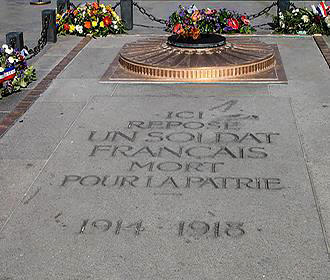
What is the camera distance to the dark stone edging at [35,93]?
837 cm

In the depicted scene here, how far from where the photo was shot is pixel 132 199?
6.17 metres

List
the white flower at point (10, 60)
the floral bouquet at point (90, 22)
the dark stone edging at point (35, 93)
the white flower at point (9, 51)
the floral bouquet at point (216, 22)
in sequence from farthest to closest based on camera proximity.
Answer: the floral bouquet at point (90, 22)
the floral bouquet at point (216, 22)
the white flower at point (9, 51)
the white flower at point (10, 60)
the dark stone edging at point (35, 93)

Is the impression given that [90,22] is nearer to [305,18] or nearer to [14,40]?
[14,40]

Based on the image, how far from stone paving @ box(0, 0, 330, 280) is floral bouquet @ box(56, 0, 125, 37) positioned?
394cm

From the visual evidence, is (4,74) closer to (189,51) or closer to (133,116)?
(133,116)

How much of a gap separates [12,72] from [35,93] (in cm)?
45

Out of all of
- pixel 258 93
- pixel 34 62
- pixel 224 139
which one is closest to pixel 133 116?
pixel 224 139

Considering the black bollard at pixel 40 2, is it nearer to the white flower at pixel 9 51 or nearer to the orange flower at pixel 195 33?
the orange flower at pixel 195 33

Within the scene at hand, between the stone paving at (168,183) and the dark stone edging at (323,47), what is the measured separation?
165 cm

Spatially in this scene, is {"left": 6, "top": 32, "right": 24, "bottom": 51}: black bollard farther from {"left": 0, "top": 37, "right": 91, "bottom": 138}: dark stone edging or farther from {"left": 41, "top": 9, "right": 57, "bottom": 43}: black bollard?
{"left": 41, "top": 9, "right": 57, "bottom": 43}: black bollard

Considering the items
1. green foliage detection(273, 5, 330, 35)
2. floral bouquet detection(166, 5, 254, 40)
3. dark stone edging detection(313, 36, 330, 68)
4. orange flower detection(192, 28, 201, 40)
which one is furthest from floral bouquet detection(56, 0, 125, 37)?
dark stone edging detection(313, 36, 330, 68)

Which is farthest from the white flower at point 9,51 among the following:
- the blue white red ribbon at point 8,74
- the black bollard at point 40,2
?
the black bollard at point 40,2

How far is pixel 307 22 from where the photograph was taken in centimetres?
1340

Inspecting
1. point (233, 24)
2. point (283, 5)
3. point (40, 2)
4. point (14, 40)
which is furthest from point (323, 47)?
point (40, 2)
